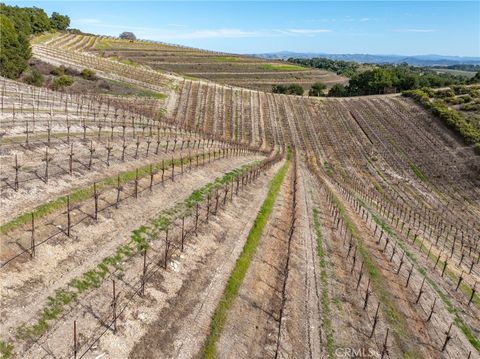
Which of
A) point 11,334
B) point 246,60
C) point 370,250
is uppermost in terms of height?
point 246,60

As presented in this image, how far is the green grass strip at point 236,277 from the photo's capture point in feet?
66.9

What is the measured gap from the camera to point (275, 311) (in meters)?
23.7

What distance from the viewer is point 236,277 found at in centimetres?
2602

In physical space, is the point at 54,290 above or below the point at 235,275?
above

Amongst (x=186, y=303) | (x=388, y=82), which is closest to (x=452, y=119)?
(x=388, y=82)

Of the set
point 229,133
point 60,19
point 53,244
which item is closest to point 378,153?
point 229,133

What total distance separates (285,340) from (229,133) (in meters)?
62.4

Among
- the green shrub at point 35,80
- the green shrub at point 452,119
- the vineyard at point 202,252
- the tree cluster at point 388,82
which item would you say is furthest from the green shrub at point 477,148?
the green shrub at point 35,80

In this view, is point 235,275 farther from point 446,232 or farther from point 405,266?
point 446,232

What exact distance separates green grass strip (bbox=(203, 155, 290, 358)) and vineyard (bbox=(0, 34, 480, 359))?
0.09 metres

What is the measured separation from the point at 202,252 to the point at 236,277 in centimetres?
329

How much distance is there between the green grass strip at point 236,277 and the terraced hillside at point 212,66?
110 m

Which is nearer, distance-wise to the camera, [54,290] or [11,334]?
[11,334]

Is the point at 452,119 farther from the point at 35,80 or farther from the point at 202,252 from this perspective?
the point at 35,80
